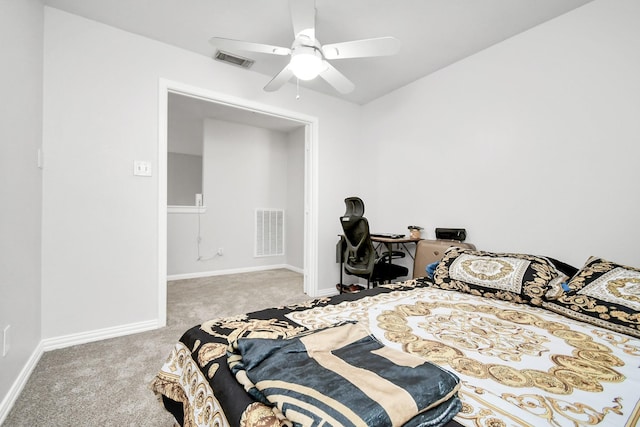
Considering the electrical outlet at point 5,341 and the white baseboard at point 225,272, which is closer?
the electrical outlet at point 5,341

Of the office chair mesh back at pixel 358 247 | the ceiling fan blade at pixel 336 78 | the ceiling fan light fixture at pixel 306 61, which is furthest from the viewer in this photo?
the office chair mesh back at pixel 358 247

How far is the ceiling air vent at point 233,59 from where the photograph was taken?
8.77ft

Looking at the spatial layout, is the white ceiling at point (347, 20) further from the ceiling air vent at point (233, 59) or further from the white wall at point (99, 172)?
the white wall at point (99, 172)

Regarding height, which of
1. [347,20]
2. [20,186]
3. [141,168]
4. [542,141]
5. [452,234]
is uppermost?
[347,20]

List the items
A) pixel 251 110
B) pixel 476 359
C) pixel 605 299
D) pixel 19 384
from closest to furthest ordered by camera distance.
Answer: pixel 476 359, pixel 605 299, pixel 19 384, pixel 251 110

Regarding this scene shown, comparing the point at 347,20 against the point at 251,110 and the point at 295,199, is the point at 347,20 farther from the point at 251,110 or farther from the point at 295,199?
the point at 295,199

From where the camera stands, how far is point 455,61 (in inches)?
109

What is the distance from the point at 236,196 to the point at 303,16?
3430 mm

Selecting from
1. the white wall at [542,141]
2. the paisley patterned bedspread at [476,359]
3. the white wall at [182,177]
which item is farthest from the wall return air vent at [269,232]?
the paisley patterned bedspread at [476,359]

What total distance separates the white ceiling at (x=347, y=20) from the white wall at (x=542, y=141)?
23 cm

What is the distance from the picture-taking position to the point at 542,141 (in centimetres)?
218

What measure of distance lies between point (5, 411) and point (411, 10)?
11.2ft

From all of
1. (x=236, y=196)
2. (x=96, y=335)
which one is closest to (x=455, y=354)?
(x=96, y=335)

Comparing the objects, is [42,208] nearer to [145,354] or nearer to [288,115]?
[145,354]
